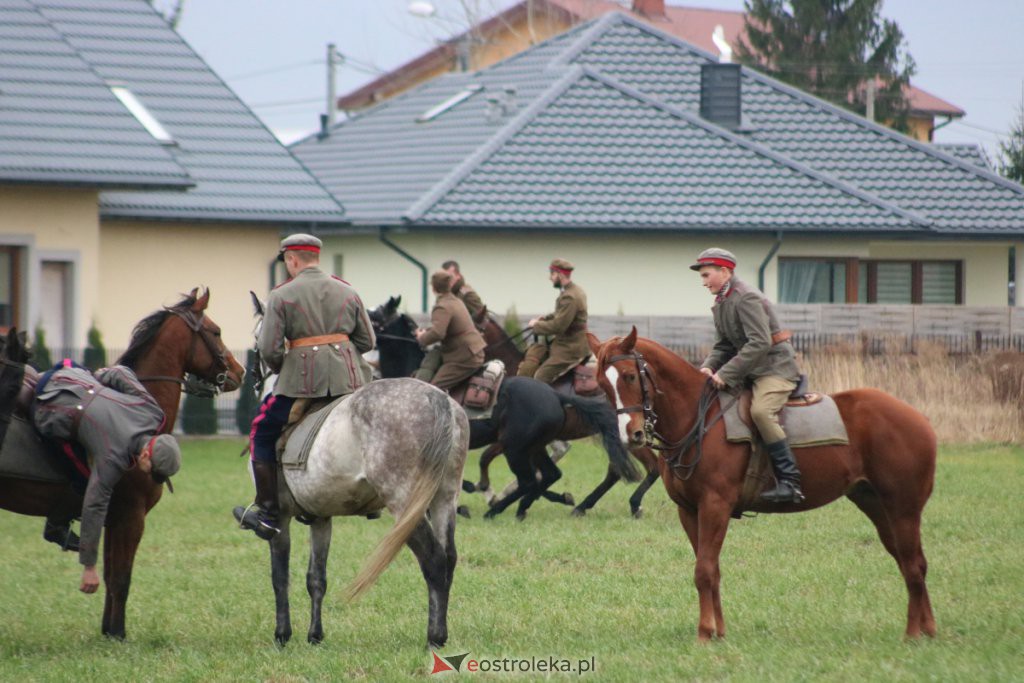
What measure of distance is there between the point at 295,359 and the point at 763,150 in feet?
74.5

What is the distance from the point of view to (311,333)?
9656mm

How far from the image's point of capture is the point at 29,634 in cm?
1033

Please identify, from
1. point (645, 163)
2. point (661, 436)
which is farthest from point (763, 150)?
point (661, 436)

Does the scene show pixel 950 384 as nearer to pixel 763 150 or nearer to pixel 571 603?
pixel 763 150

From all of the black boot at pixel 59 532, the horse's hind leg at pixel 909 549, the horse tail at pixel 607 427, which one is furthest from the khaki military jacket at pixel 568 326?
the black boot at pixel 59 532

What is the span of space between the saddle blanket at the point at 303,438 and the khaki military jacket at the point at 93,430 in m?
0.90

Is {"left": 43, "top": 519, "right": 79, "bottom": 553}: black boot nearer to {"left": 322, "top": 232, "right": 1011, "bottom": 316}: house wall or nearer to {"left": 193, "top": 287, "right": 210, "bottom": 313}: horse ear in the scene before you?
{"left": 193, "top": 287, "right": 210, "bottom": 313}: horse ear

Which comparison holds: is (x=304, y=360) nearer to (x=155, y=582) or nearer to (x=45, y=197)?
(x=155, y=582)

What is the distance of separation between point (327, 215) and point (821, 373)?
954 centimetres

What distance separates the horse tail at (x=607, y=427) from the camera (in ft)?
49.1

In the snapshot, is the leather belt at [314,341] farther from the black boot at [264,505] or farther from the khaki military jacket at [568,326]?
the khaki military jacket at [568,326]

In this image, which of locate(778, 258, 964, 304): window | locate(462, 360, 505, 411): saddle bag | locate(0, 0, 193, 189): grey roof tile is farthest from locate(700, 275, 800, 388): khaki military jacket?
locate(778, 258, 964, 304): window

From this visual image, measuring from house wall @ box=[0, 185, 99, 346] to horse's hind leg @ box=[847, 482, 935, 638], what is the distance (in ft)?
55.9

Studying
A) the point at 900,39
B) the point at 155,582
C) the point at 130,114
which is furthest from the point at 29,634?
the point at 900,39
